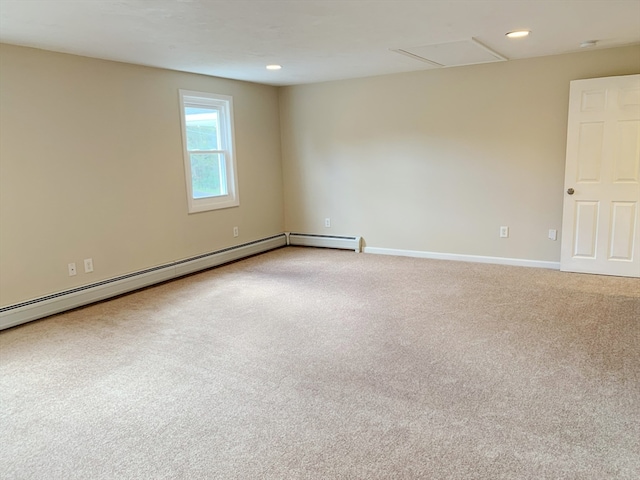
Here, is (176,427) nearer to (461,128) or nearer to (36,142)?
(36,142)

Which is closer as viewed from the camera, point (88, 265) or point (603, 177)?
point (88, 265)

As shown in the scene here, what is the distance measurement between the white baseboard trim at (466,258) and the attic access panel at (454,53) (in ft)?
7.22

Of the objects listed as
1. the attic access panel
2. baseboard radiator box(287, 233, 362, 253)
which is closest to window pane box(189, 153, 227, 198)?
baseboard radiator box(287, 233, 362, 253)

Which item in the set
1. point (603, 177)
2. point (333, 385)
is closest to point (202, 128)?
point (333, 385)

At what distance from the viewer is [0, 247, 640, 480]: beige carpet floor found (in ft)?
6.57

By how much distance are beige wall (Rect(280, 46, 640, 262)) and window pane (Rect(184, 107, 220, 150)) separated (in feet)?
3.94

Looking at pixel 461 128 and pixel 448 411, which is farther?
pixel 461 128

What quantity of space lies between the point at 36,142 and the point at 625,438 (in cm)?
447

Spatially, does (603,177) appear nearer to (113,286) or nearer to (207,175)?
(207,175)

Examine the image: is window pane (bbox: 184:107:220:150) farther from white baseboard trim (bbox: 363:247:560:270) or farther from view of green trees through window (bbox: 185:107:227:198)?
white baseboard trim (bbox: 363:247:560:270)

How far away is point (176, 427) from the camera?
2273 millimetres

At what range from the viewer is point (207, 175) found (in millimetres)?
5602

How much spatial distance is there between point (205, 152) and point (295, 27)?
2.55m

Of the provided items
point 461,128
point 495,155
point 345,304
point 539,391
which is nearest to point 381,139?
point 461,128
